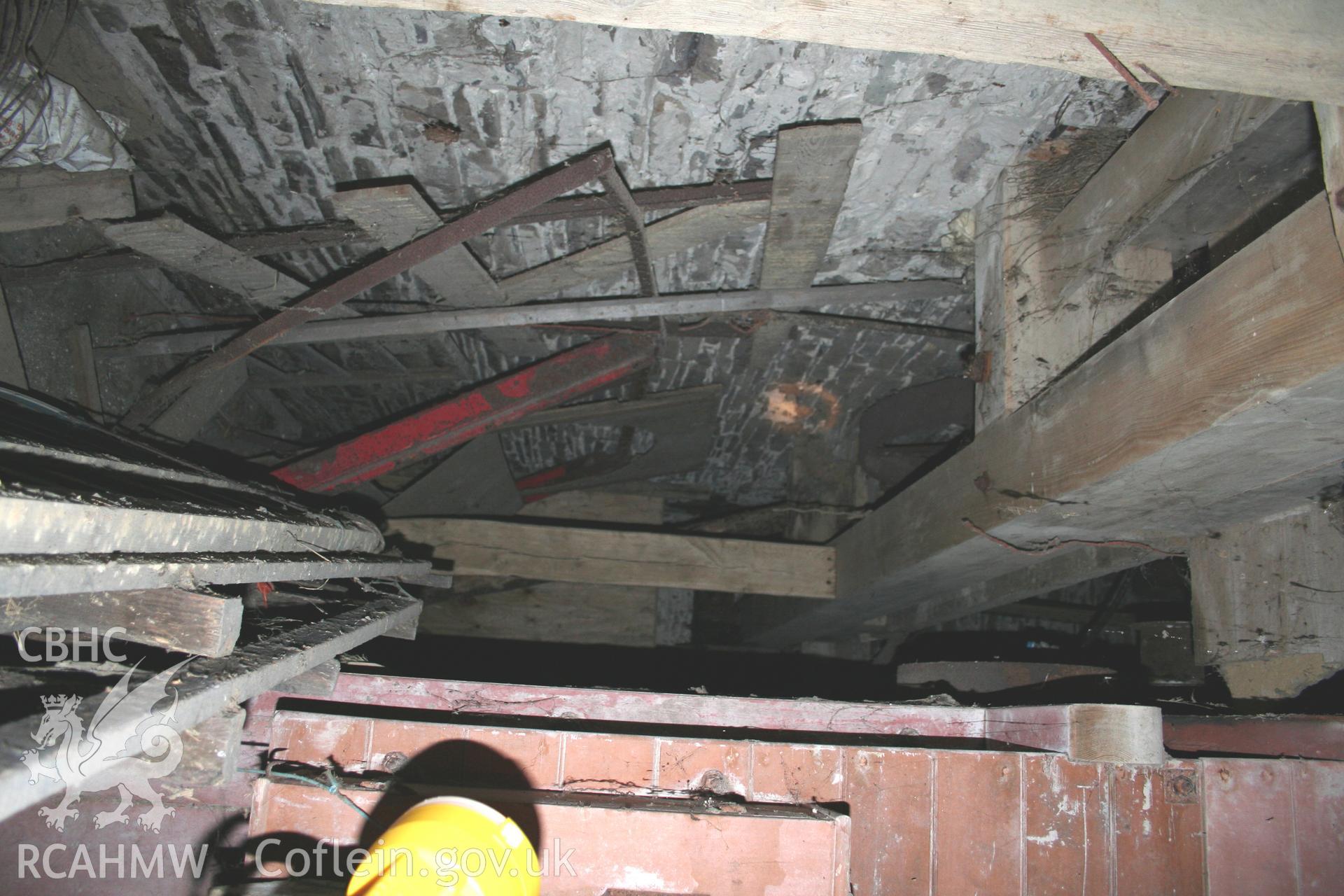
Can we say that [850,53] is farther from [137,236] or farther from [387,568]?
[137,236]

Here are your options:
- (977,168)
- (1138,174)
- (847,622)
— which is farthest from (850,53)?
(847,622)

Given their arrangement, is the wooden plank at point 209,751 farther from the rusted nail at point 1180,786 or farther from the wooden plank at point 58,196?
the wooden plank at point 58,196

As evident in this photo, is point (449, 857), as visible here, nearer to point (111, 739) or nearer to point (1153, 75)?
point (111, 739)

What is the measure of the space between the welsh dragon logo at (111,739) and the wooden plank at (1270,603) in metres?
2.68

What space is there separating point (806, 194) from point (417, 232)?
1.40 m

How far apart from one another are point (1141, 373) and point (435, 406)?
117 inches

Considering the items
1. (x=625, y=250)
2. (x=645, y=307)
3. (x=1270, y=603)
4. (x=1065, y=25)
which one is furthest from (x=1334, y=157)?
(x=645, y=307)

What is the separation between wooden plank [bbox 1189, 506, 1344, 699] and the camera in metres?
2.02

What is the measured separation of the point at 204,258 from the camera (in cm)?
285

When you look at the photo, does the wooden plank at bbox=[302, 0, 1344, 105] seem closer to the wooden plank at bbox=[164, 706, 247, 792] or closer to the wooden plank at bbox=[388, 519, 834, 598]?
the wooden plank at bbox=[164, 706, 247, 792]

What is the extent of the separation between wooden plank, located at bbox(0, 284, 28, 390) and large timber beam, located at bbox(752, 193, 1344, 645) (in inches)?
143

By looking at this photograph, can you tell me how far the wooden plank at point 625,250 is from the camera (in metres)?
2.61

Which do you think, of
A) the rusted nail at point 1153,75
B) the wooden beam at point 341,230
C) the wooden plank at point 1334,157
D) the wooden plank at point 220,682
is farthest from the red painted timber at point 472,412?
the wooden plank at point 1334,157

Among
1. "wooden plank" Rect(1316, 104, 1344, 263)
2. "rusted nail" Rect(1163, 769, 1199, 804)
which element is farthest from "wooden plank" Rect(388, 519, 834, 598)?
"wooden plank" Rect(1316, 104, 1344, 263)
